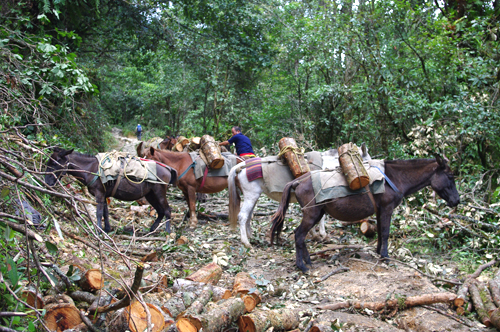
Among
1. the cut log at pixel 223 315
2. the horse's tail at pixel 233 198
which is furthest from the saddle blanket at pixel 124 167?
the cut log at pixel 223 315

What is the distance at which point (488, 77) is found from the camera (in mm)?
7926

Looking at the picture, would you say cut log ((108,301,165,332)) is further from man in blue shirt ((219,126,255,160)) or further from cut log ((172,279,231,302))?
man in blue shirt ((219,126,255,160))

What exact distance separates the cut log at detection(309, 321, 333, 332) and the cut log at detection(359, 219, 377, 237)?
11.3 feet

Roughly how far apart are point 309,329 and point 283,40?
38.0 feet

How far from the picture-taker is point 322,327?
3865mm

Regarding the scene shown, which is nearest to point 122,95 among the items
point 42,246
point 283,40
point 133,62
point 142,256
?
point 133,62

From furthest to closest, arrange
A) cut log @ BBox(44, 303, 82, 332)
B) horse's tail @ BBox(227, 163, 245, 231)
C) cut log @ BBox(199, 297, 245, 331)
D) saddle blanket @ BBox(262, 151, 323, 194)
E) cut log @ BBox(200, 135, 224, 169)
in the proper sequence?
cut log @ BBox(200, 135, 224, 169), horse's tail @ BBox(227, 163, 245, 231), saddle blanket @ BBox(262, 151, 323, 194), cut log @ BBox(199, 297, 245, 331), cut log @ BBox(44, 303, 82, 332)

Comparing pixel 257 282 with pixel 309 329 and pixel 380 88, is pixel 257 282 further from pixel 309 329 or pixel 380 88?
pixel 380 88

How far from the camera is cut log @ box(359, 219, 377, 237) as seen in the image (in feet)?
23.5

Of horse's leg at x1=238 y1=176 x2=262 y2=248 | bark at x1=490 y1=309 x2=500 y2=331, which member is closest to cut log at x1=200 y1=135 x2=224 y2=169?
horse's leg at x1=238 y1=176 x2=262 y2=248

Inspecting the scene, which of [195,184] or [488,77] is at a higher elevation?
[488,77]

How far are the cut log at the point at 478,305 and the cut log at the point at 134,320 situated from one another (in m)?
3.52

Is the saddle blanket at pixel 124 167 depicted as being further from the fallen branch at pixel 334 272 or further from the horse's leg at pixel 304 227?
the fallen branch at pixel 334 272

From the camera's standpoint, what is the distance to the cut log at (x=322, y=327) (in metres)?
3.78
